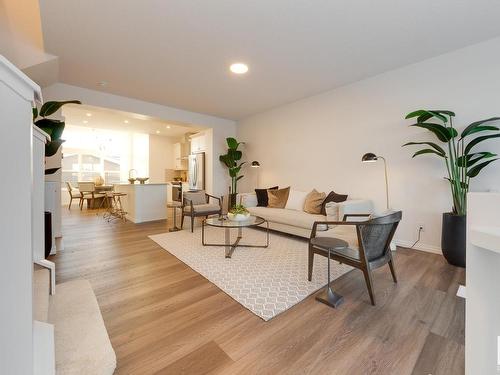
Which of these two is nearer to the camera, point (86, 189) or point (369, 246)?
point (369, 246)

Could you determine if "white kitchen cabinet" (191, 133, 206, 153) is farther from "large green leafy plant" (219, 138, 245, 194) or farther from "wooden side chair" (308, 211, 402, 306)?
"wooden side chair" (308, 211, 402, 306)

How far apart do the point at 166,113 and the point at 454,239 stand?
5546mm

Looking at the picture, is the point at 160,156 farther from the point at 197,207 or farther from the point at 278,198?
the point at 278,198

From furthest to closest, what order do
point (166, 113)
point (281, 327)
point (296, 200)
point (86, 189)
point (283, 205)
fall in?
point (86, 189)
point (166, 113)
point (283, 205)
point (296, 200)
point (281, 327)

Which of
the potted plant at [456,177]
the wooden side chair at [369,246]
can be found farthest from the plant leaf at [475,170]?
the wooden side chair at [369,246]

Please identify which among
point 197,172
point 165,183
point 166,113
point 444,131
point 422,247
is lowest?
point 422,247

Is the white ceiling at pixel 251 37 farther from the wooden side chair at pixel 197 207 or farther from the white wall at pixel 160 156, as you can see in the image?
the white wall at pixel 160 156

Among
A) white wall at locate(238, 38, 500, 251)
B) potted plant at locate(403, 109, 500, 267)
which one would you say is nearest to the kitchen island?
white wall at locate(238, 38, 500, 251)

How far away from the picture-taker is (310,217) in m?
3.53

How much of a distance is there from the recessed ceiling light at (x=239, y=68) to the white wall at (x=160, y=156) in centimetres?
611

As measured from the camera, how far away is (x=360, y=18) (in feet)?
Result: 7.42

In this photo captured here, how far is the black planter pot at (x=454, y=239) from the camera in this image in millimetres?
2562

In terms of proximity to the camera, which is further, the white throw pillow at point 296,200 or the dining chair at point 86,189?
the dining chair at point 86,189

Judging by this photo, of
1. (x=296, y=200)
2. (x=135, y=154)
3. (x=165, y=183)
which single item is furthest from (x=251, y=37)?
(x=135, y=154)
